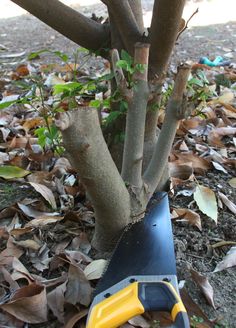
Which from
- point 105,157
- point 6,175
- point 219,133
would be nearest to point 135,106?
point 105,157

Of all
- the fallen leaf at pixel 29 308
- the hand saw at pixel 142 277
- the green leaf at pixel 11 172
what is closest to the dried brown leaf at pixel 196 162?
the hand saw at pixel 142 277

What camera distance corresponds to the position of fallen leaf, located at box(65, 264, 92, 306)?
1022mm

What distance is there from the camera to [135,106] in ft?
3.78

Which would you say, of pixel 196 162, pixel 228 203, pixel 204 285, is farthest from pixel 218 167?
pixel 204 285

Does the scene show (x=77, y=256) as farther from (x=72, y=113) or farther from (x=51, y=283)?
(x=72, y=113)

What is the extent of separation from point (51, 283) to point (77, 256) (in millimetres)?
118

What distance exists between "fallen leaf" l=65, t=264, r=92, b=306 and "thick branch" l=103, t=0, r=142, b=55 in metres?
0.59

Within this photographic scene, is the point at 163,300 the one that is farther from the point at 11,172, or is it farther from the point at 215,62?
the point at 215,62

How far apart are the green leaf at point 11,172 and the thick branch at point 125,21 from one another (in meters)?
0.52

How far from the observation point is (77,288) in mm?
1046

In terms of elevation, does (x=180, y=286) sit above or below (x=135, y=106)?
below

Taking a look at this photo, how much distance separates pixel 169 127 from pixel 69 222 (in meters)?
0.37

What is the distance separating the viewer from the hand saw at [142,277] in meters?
0.91

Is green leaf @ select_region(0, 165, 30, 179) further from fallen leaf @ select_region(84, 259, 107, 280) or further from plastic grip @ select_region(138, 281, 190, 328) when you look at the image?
plastic grip @ select_region(138, 281, 190, 328)
